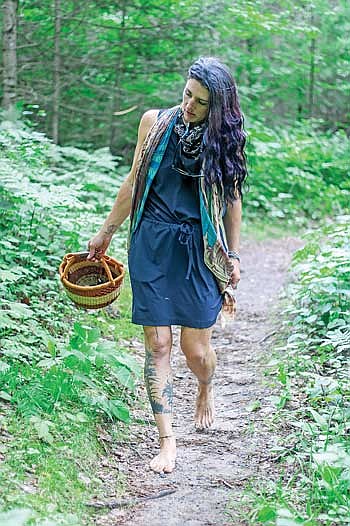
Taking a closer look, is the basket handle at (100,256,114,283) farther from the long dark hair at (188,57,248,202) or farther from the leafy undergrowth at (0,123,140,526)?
the long dark hair at (188,57,248,202)

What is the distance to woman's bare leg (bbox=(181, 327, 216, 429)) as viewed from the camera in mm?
4125

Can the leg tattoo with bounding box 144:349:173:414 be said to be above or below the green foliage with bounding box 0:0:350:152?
above

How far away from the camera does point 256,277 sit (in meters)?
8.84

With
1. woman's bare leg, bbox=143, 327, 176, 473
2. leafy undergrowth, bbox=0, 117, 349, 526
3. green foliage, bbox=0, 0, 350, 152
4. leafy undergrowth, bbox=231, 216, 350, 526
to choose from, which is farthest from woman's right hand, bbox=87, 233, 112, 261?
green foliage, bbox=0, 0, 350, 152

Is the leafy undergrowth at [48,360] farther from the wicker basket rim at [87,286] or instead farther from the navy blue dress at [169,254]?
the navy blue dress at [169,254]

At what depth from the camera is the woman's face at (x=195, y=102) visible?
12.4 feet

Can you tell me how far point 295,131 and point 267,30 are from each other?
11.9ft

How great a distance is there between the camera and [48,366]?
4258mm

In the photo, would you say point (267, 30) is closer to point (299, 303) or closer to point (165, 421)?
point (299, 303)

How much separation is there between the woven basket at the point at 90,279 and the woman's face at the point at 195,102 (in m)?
0.96

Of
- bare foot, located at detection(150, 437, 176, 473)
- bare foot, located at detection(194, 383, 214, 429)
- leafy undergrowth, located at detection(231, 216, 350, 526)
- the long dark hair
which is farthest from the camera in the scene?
bare foot, located at detection(194, 383, 214, 429)

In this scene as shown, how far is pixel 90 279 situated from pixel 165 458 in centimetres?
110

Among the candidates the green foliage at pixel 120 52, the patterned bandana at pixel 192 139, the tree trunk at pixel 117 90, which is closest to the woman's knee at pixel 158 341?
the patterned bandana at pixel 192 139

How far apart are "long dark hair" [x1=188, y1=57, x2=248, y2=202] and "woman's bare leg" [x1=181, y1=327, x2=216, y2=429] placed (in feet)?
2.55
